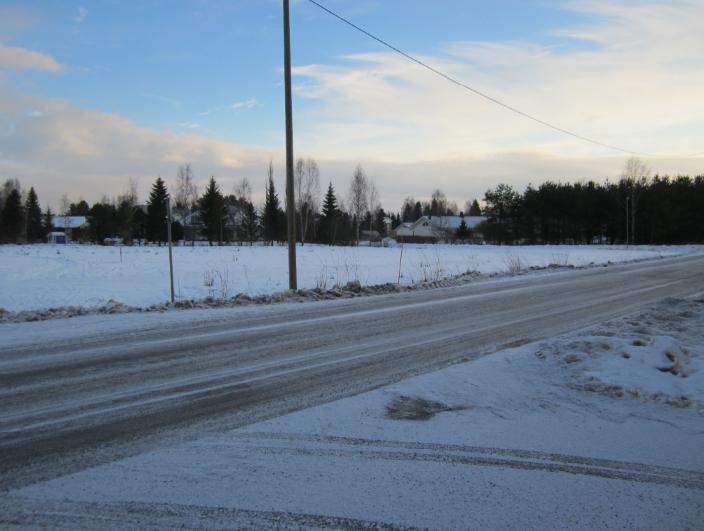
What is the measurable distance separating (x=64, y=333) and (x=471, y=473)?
7.62 meters

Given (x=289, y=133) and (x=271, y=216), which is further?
(x=271, y=216)

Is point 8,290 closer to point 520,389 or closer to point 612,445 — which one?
point 520,389

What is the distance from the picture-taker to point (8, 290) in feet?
57.5

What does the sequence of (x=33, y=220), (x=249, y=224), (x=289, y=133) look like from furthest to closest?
(x=33, y=220) < (x=249, y=224) < (x=289, y=133)

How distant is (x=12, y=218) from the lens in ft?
286

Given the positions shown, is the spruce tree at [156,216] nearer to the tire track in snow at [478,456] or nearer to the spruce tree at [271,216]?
the spruce tree at [271,216]

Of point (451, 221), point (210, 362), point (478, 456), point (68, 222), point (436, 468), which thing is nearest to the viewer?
point (436, 468)

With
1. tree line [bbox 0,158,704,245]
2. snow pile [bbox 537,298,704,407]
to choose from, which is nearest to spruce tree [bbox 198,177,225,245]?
tree line [bbox 0,158,704,245]

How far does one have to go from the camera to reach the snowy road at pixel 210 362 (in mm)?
4586

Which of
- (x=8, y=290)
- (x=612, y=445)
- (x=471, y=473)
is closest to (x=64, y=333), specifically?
(x=471, y=473)

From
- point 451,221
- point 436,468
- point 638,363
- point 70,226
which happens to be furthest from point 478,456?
point 451,221

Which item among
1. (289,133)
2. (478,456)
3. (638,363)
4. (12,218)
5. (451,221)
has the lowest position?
(478,456)

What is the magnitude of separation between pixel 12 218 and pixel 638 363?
9991cm

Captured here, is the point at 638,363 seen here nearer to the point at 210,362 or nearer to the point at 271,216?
the point at 210,362
